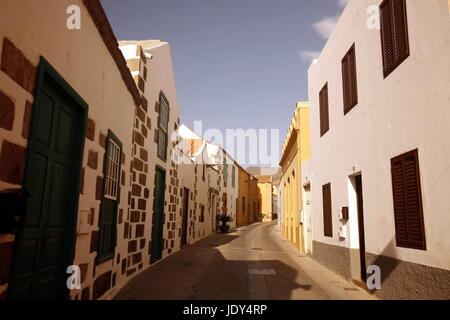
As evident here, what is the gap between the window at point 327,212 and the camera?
8.59 metres

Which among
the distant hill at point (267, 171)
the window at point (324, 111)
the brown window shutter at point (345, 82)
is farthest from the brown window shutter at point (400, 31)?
the distant hill at point (267, 171)

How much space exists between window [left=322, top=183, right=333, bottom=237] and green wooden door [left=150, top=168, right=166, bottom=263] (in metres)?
4.28

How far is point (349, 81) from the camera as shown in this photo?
7.45m

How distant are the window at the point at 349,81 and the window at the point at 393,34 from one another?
133cm

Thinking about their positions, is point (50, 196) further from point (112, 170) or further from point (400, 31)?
point (400, 31)

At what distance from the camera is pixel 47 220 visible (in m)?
3.71

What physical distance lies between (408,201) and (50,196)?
445 cm

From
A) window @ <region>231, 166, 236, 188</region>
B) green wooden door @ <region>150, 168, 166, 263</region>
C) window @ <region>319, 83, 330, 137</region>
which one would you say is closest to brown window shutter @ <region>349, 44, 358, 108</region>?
Result: window @ <region>319, 83, 330, 137</region>

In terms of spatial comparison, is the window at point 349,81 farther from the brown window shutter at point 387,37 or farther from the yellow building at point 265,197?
the yellow building at point 265,197

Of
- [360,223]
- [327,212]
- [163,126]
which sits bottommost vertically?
[360,223]

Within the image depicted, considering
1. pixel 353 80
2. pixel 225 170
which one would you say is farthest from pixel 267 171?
pixel 353 80

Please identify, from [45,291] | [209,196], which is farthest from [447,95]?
[209,196]

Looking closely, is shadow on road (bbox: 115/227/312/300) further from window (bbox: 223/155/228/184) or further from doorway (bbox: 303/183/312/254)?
window (bbox: 223/155/228/184)
